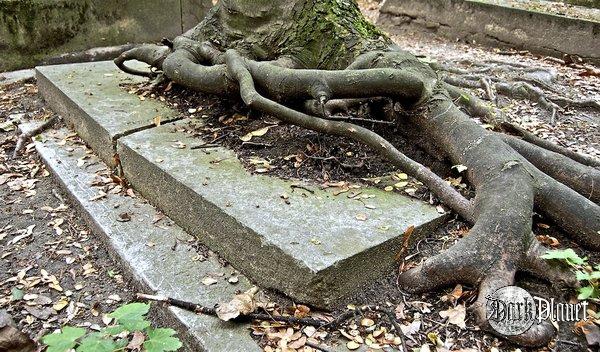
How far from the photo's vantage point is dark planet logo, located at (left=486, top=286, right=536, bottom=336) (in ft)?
7.38

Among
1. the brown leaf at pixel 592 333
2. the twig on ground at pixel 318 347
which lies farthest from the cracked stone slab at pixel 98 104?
the brown leaf at pixel 592 333

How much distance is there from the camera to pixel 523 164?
2.92 metres

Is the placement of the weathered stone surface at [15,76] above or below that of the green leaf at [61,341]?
below

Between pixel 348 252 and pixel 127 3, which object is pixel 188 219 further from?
pixel 127 3

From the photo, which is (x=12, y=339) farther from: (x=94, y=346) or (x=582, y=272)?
(x=582, y=272)

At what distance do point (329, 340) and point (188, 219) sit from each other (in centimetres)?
132

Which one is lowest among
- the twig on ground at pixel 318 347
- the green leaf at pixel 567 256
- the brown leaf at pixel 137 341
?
the brown leaf at pixel 137 341

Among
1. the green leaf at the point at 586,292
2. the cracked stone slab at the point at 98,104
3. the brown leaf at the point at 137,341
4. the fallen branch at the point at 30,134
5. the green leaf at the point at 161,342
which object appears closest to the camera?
the green leaf at the point at 161,342

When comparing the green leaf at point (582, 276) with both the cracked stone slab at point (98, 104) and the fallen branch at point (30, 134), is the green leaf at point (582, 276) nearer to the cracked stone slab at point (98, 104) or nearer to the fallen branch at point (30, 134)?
the cracked stone slab at point (98, 104)

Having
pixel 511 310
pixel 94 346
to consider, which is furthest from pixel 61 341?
pixel 511 310

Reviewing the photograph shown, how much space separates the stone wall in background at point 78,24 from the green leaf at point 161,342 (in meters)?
5.36

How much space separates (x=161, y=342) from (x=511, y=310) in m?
1.60

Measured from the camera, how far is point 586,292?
2268 millimetres

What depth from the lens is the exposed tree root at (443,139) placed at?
250 cm
